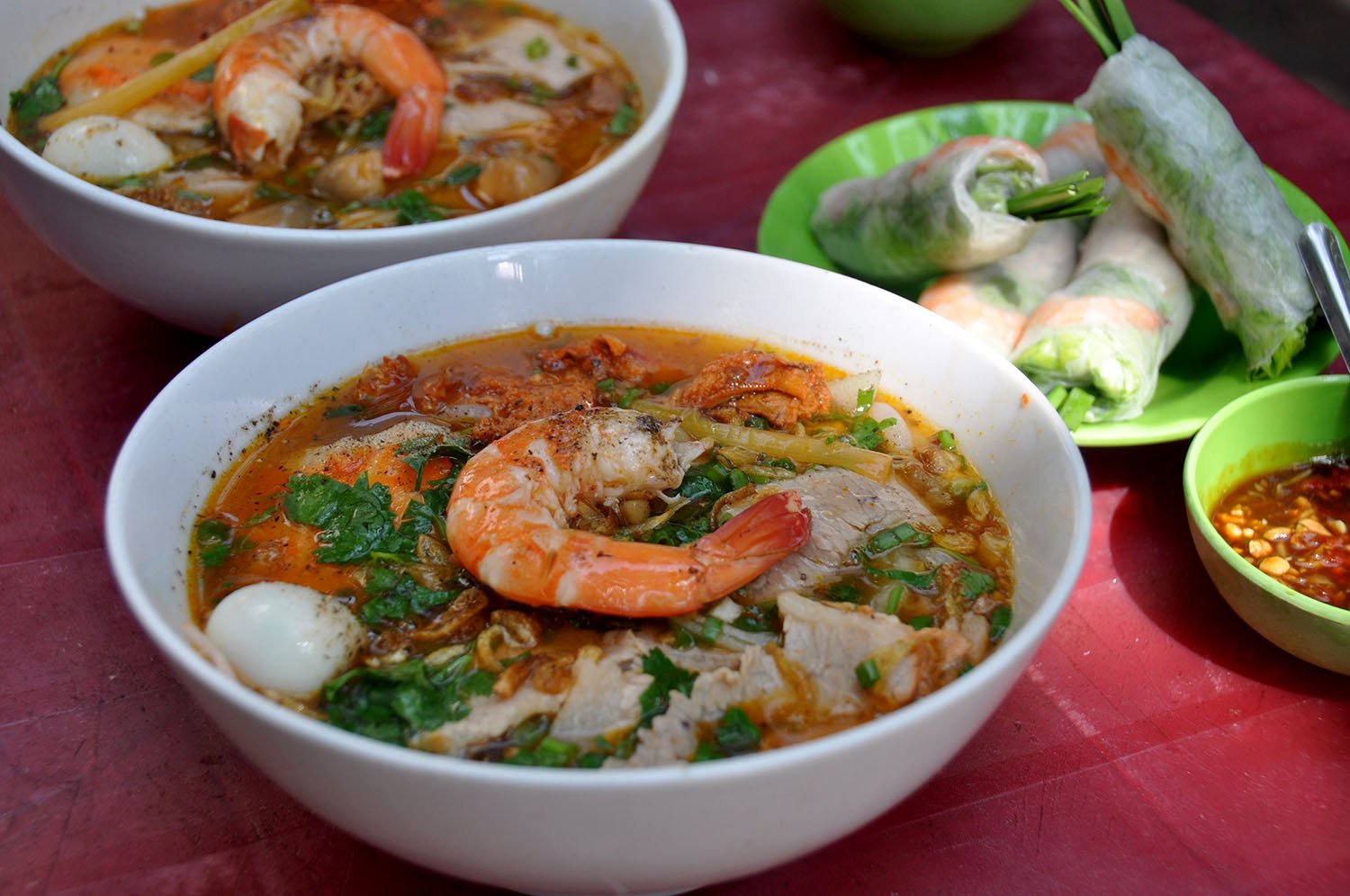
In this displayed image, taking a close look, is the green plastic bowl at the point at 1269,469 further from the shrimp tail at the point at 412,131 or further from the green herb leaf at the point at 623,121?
the shrimp tail at the point at 412,131

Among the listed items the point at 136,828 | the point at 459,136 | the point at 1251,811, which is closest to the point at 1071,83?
the point at 459,136

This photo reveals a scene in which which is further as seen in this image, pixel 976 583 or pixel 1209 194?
pixel 1209 194

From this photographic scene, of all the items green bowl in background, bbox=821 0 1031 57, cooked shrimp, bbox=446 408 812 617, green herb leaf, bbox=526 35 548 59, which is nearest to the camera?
cooked shrimp, bbox=446 408 812 617

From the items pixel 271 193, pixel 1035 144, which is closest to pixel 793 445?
pixel 271 193

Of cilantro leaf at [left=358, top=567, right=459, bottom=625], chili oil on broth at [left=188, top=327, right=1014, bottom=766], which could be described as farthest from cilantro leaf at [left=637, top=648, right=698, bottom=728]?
cilantro leaf at [left=358, top=567, right=459, bottom=625]

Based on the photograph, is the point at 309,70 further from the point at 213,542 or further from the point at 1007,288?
the point at 1007,288

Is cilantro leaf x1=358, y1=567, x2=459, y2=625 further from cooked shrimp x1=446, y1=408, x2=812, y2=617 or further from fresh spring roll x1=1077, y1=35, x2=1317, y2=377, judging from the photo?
fresh spring roll x1=1077, y1=35, x2=1317, y2=377

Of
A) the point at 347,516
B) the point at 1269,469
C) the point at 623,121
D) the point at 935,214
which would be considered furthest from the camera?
the point at 623,121
